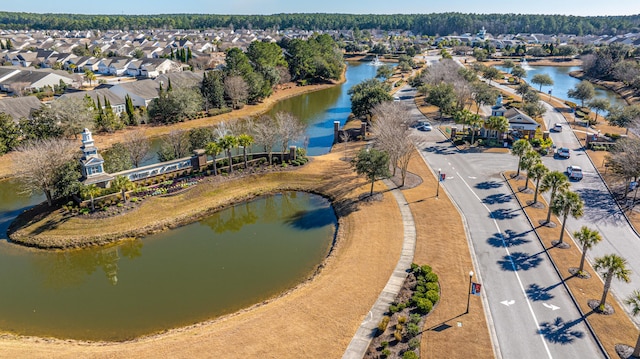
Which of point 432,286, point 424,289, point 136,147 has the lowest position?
point 424,289

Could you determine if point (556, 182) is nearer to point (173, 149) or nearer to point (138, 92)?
point (173, 149)

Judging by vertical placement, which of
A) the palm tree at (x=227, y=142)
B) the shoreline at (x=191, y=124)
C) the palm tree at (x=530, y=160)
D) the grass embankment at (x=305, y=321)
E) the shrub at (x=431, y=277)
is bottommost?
the grass embankment at (x=305, y=321)

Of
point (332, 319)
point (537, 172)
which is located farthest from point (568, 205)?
point (332, 319)

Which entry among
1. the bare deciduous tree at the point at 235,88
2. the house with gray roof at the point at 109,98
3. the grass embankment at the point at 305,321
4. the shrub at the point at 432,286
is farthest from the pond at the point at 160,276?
the bare deciduous tree at the point at 235,88

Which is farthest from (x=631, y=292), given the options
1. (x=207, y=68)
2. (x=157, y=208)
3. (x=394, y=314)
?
(x=207, y=68)

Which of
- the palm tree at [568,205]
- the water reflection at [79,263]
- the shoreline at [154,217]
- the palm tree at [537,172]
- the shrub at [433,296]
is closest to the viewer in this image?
the shrub at [433,296]

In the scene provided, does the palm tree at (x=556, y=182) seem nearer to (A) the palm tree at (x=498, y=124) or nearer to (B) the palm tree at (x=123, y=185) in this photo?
(A) the palm tree at (x=498, y=124)

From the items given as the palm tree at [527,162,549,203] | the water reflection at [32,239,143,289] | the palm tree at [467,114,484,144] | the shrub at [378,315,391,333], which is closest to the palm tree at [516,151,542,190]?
the palm tree at [527,162,549,203]
